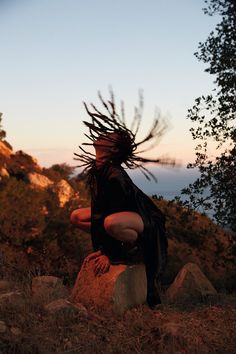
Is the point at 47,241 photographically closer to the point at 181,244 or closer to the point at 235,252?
the point at 181,244

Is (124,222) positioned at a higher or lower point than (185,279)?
higher

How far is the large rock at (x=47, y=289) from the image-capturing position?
6.54 metres

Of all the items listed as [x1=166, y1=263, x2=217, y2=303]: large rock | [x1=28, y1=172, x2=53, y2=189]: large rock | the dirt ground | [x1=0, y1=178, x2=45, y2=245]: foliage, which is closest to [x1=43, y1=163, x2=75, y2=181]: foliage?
[x1=28, y1=172, x2=53, y2=189]: large rock

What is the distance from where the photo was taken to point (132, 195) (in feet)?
22.0

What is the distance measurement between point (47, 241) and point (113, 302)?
12.5 meters

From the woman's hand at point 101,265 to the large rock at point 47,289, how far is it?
0.66 meters

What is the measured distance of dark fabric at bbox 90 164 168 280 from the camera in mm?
6637

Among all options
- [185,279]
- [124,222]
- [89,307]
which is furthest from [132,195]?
[185,279]

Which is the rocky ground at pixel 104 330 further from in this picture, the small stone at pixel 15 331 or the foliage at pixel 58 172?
the foliage at pixel 58 172

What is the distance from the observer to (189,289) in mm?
7953

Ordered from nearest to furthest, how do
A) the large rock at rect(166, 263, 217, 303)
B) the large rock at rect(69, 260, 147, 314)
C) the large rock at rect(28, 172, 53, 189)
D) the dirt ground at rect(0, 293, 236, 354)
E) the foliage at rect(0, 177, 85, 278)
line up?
the dirt ground at rect(0, 293, 236, 354)
the large rock at rect(69, 260, 147, 314)
the large rock at rect(166, 263, 217, 303)
the foliage at rect(0, 177, 85, 278)
the large rock at rect(28, 172, 53, 189)

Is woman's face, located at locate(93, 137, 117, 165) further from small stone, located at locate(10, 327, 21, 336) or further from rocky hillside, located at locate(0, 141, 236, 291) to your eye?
rocky hillside, located at locate(0, 141, 236, 291)

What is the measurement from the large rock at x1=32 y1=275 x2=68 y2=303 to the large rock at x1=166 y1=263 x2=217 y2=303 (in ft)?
5.80

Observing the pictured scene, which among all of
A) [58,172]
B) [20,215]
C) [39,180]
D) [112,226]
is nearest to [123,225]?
[112,226]
